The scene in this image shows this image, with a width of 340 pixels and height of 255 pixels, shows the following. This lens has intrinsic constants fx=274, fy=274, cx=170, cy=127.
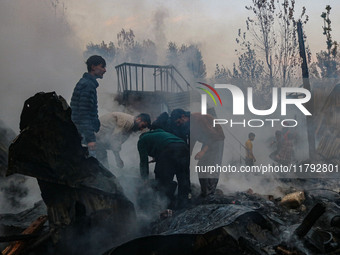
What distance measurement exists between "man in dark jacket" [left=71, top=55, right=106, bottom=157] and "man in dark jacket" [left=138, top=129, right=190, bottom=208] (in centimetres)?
79

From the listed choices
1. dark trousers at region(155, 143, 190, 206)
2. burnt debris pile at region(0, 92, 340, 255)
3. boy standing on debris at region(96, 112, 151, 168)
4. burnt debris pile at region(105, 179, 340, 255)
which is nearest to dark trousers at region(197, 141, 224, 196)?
dark trousers at region(155, 143, 190, 206)

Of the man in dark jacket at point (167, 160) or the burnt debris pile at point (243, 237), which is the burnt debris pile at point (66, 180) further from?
the man in dark jacket at point (167, 160)

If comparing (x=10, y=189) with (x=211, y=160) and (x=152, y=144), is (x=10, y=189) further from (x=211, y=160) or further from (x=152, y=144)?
(x=211, y=160)

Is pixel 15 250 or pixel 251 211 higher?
pixel 251 211

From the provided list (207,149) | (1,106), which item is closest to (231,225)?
(207,149)

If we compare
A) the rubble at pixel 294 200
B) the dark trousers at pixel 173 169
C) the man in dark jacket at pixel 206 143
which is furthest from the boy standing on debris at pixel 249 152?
the dark trousers at pixel 173 169

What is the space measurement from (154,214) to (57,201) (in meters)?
1.71

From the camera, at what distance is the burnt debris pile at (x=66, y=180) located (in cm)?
234

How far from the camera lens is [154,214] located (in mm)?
4043

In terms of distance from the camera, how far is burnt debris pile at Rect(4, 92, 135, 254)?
2.34m

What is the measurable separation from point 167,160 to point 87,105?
1.50 m

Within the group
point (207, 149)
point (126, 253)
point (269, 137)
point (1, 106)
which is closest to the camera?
point (126, 253)

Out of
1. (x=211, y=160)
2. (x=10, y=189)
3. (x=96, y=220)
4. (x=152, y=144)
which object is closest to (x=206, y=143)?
(x=211, y=160)

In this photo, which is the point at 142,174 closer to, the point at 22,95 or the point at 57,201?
the point at 57,201
